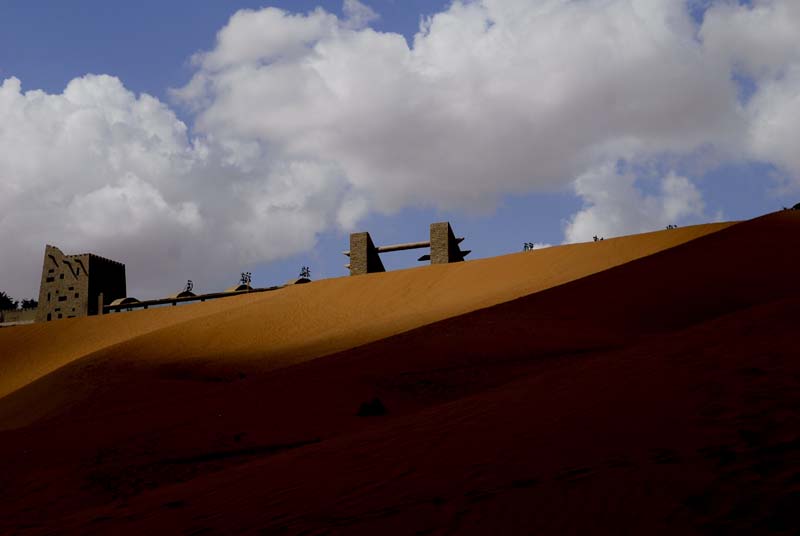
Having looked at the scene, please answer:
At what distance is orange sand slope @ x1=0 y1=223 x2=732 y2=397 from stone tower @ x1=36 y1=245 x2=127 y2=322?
26.4 ft

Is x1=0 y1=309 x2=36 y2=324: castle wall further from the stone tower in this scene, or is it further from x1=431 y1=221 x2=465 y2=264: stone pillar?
x1=431 y1=221 x2=465 y2=264: stone pillar

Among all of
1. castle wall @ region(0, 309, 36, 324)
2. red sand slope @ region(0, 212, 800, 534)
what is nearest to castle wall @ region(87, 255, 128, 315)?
castle wall @ region(0, 309, 36, 324)

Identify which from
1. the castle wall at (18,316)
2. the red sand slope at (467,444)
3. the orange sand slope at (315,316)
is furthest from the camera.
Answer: the castle wall at (18,316)

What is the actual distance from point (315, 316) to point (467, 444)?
17081 millimetres

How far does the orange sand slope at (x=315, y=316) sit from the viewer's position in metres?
17.9

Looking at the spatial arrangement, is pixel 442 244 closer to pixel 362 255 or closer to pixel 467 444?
pixel 362 255

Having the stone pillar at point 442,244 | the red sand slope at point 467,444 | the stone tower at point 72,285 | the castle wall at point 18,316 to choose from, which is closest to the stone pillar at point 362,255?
the stone pillar at point 442,244

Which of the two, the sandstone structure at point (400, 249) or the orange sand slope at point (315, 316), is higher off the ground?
the sandstone structure at point (400, 249)

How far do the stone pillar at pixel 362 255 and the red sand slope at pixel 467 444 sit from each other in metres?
16.2

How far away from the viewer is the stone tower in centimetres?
3641

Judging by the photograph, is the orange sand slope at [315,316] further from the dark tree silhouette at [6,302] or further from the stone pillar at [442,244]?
the dark tree silhouette at [6,302]

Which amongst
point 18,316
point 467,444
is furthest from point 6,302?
point 467,444

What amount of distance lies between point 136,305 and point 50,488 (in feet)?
95.7

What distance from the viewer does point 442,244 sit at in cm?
2873
